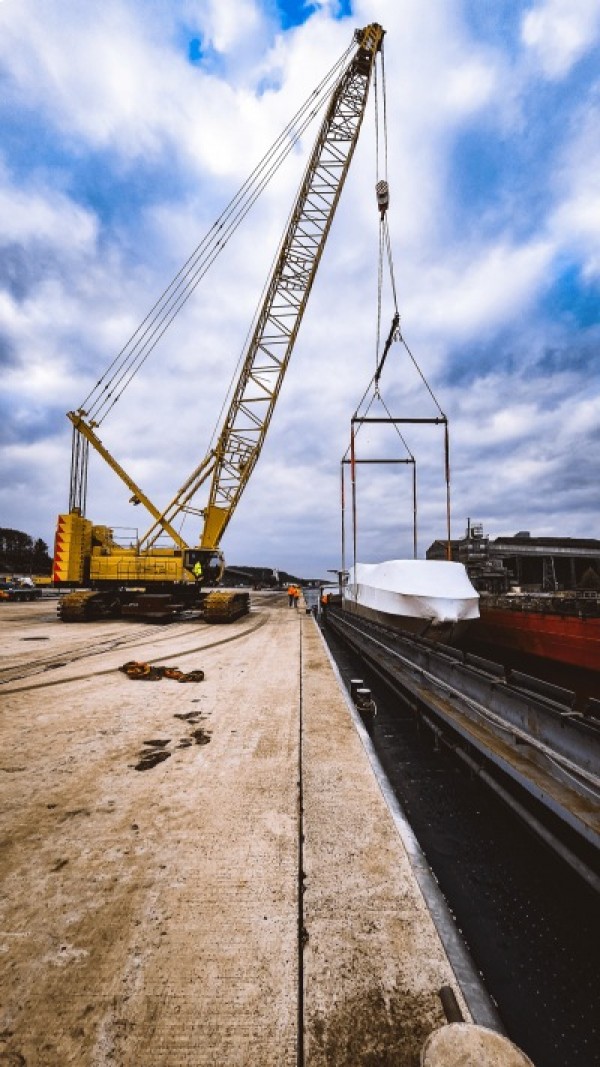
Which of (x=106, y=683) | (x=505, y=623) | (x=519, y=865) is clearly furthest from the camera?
(x=505, y=623)

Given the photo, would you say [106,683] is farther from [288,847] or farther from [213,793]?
[288,847]

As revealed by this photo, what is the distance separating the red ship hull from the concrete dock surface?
808 cm

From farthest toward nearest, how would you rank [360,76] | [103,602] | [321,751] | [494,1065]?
[360,76] → [103,602] → [321,751] → [494,1065]

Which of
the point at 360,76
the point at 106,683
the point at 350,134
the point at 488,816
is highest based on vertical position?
the point at 360,76

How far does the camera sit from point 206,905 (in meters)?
2.03

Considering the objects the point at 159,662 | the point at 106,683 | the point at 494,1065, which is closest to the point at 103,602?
the point at 159,662

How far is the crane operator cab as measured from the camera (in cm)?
1712

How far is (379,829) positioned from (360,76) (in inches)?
1050

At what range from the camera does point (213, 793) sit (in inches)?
121

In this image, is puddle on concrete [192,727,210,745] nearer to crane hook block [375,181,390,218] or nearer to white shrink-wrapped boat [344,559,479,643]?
white shrink-wrapped boat [344,559,479,643]

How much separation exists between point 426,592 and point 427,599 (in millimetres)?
214

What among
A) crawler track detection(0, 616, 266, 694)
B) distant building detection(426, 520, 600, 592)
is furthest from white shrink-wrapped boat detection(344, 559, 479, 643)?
distant building detection(426, 520, 600, 592)

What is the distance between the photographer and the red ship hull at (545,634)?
384 inches

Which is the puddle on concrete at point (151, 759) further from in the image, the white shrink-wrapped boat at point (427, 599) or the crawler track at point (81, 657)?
the white shrink-wrapped boat at point (427, 599)
